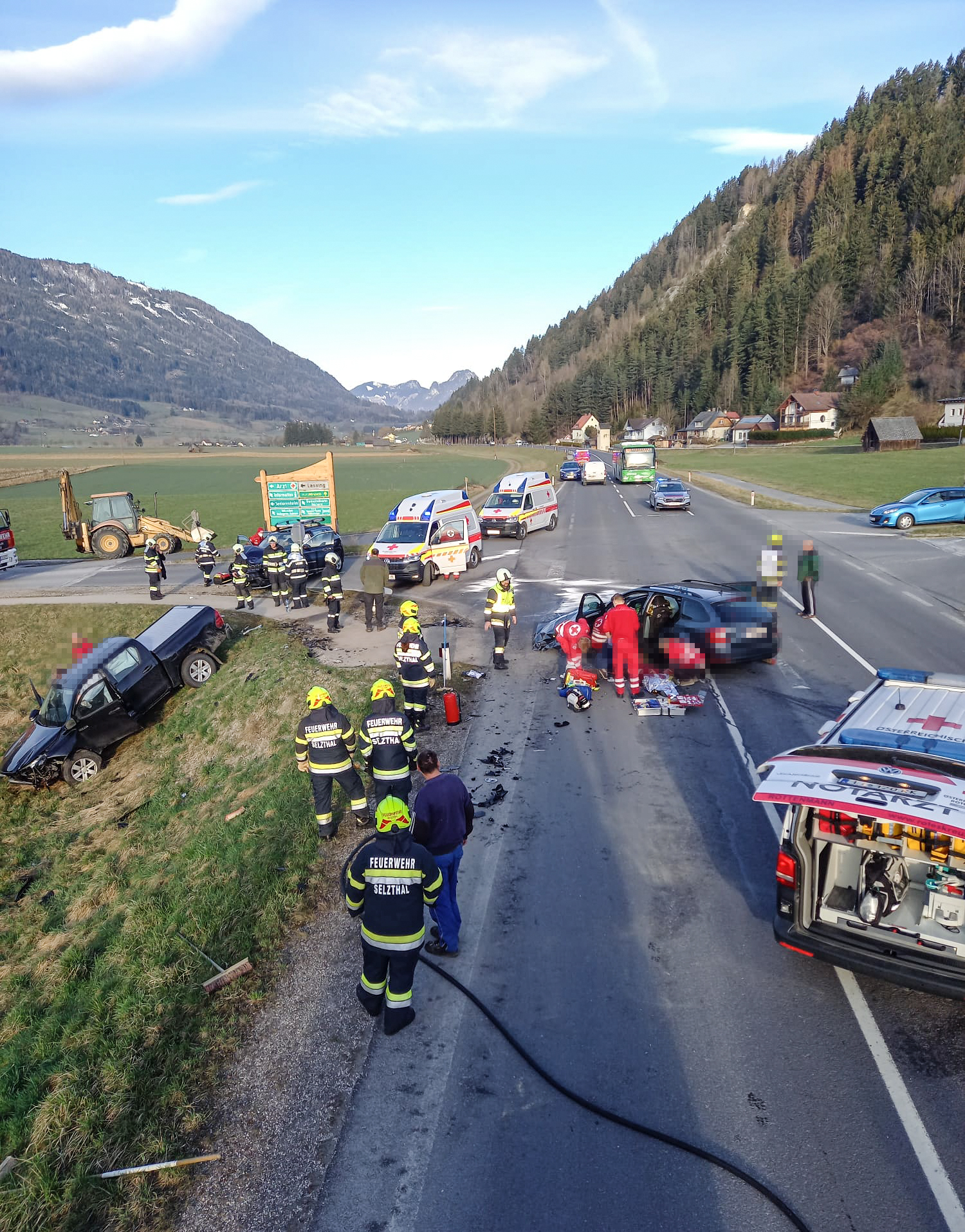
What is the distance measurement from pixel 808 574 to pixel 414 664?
9415mm

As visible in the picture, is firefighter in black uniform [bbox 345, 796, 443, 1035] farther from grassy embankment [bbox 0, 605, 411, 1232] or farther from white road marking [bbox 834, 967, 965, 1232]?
white road marking [bbox 834, 967, 965, 1232]

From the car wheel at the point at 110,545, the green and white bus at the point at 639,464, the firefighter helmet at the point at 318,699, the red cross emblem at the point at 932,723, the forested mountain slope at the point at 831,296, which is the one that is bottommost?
the car wheel at the point at 110,545

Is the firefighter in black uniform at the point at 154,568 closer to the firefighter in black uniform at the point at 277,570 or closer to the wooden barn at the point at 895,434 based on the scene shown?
the firefighter in black uniform at the point at 277,570

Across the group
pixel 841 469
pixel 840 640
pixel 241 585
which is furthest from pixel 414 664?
pixel 841 469

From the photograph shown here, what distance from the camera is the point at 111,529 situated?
29422mm

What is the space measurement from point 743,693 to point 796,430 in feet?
318

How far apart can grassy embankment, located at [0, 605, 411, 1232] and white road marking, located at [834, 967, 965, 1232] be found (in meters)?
4.30

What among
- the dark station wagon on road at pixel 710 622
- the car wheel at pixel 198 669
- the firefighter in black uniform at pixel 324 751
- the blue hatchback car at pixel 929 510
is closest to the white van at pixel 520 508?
the blue hatchback car at pixel 929 510

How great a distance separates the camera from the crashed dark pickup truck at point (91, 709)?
44.3 feet

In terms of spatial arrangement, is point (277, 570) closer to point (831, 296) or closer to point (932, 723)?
point (932, 723)

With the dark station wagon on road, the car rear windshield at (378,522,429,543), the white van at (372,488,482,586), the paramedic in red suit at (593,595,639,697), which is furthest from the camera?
the car rear windshield at (378,522,429,543)

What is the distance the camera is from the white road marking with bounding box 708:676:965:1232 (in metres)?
3.99

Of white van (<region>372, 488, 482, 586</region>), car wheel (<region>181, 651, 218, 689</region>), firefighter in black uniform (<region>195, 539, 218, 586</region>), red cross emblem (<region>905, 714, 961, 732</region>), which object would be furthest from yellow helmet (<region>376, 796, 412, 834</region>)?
firefighter in black uniform (<region>195, 539, 218, 586</region>)

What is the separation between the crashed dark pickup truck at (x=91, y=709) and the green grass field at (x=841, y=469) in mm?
31220
